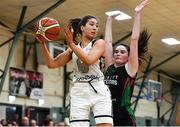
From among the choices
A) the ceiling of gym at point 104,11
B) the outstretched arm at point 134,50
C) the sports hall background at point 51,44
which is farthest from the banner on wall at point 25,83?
the outstretched arm at point 134,50

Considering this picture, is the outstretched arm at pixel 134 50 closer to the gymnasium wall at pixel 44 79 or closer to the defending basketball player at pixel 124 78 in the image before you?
the defending basketball player at pixel 124 78

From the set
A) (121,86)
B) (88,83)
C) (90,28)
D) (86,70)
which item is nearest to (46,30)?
(90,28)

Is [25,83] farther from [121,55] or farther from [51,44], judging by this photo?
[121,55]

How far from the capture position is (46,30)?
4.48 meters

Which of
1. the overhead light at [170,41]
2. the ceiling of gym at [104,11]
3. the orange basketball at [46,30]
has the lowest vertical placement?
the orange basketball at [46,30]

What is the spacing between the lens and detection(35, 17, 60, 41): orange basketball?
440 cm

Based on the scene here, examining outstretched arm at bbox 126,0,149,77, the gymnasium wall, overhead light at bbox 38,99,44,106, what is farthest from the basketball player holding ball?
overhead light at bbox 38,99,44,106

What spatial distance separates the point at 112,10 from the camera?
14406 millimetres

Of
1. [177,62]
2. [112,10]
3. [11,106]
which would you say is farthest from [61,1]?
[177,62]

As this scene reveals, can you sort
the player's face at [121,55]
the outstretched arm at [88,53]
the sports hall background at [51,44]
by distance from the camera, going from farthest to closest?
1. the sports hall background at [51,44]
2. the player's face at [121,55]
3. the outstretched arm at [88,53]

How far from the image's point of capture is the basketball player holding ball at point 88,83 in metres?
3.81

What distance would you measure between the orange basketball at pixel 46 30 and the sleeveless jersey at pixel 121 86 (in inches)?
32.5

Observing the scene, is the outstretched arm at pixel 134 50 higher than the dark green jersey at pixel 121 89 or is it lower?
higher

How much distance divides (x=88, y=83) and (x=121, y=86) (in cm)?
58
